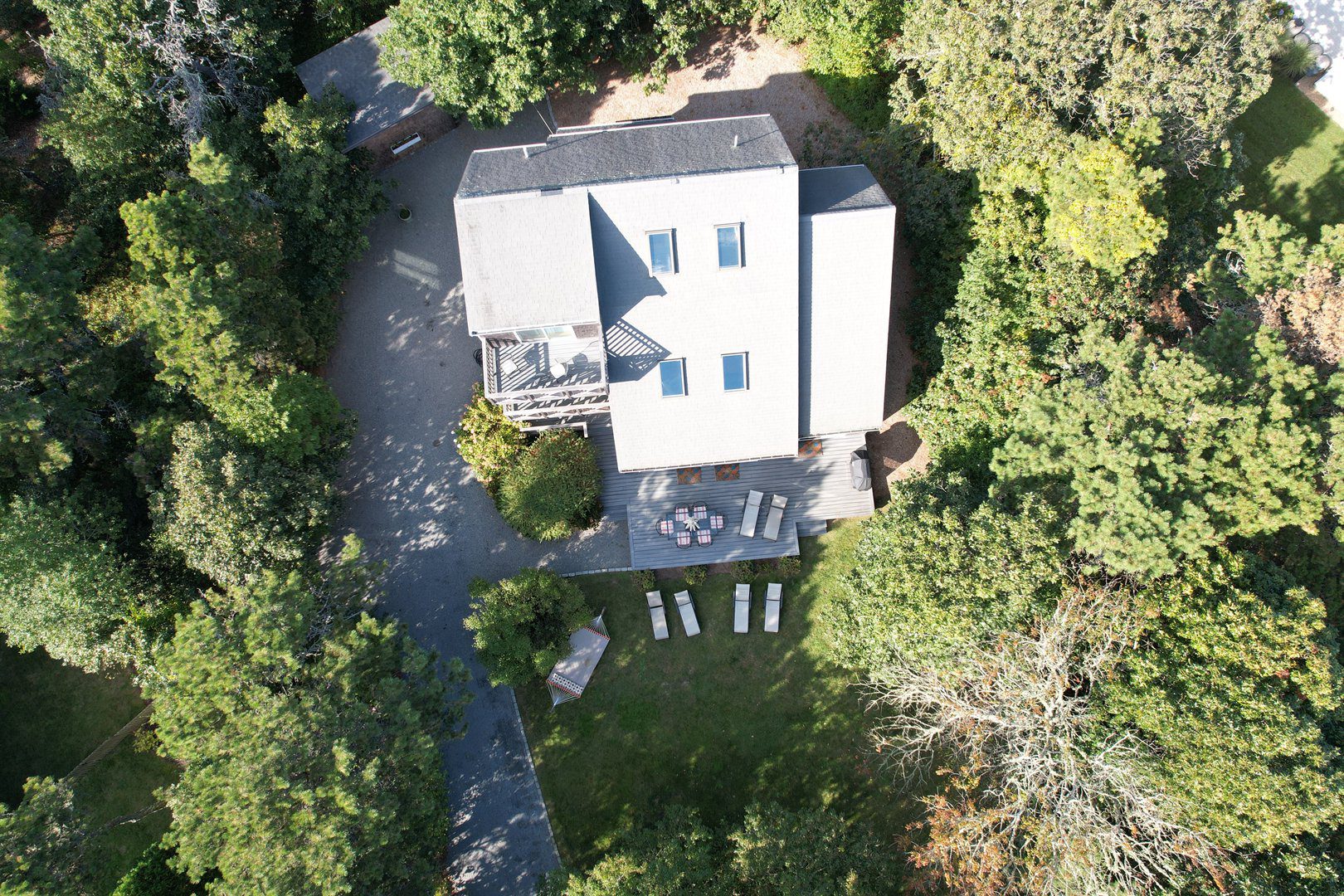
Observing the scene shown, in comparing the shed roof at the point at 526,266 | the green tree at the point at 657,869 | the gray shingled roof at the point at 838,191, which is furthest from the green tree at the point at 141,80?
the green tree at the point at 657,869

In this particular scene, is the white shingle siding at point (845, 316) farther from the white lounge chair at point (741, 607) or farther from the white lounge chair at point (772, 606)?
the white lounge chair at point (741, 607)

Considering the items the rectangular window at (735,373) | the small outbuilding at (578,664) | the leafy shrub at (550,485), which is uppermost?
the rectangular window at (735,373)

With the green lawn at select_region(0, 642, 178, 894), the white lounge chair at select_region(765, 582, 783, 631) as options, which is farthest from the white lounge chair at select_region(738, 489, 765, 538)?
the green lawn at select_region(0, 642, 178, 894)

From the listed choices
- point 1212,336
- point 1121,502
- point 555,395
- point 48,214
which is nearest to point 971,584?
point 1121,502

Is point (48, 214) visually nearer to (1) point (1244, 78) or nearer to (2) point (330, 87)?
(2) point (330, 87)

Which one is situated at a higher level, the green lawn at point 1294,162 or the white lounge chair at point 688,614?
the green lawn at point 1294,162
